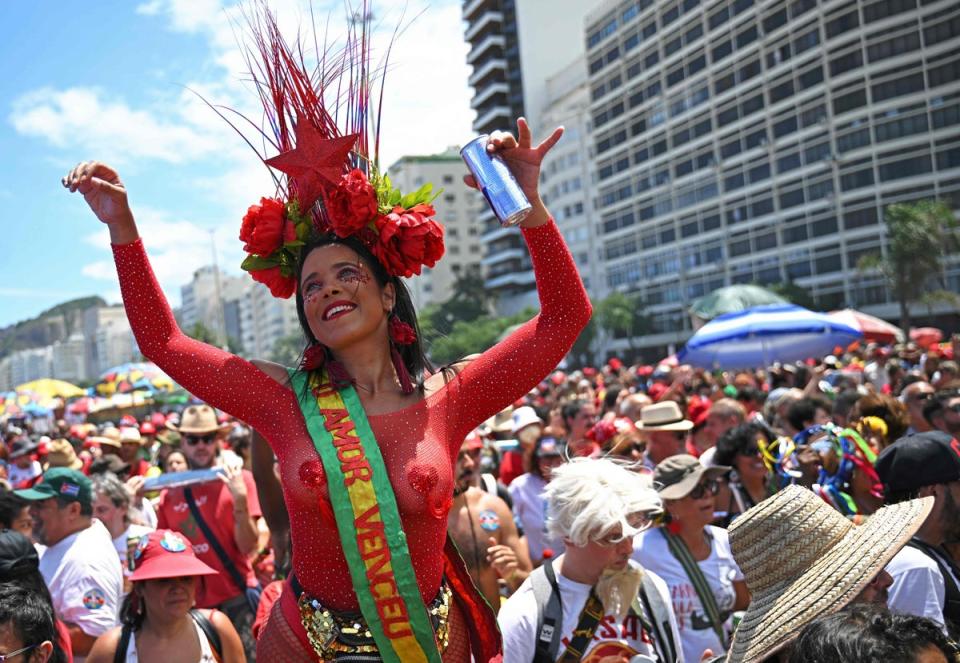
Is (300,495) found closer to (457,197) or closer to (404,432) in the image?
(404,432)

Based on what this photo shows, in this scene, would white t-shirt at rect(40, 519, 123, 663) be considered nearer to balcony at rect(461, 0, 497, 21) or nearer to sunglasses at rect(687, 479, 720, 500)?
sunglasses at rect(687, 479, 720, 500)

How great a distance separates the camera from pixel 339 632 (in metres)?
2.38

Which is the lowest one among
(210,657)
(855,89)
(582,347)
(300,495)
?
(582,347)

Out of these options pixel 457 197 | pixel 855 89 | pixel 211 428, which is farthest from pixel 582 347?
pixel 211 428

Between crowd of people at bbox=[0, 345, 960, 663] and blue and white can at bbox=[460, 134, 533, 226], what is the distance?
38.3 inches

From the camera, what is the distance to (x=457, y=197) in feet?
355

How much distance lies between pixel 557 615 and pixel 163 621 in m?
1.70

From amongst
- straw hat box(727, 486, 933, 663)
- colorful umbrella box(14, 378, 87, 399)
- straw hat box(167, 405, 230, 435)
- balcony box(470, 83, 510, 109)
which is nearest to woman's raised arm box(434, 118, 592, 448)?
straw hat box(727, 486, 933, 663)

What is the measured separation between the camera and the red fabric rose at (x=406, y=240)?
264cm

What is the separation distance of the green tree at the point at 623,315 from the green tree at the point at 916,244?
23.7 m

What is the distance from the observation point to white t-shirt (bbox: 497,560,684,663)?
3414 mm

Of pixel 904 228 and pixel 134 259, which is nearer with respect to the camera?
pixel 134 259

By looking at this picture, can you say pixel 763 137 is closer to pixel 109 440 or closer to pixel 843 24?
pixel 843 24

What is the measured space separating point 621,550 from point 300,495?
1.66 meters
